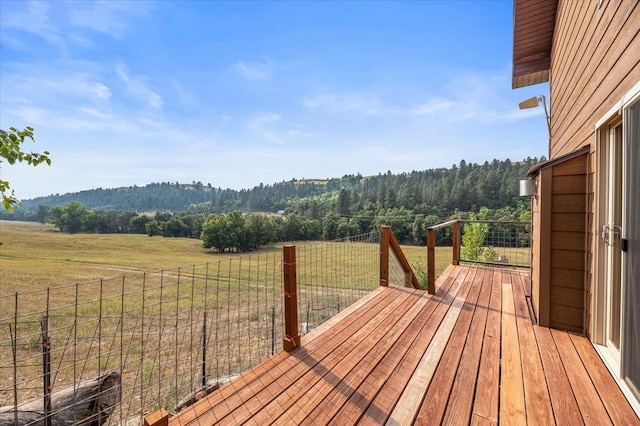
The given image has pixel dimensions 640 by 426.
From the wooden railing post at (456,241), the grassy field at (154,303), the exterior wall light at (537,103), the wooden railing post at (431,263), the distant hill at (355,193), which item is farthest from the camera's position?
the distant hill at (355,193)

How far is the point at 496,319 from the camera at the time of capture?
3.07m

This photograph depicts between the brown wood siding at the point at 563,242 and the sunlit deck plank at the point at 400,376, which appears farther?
the brown wood siding at the point at 563,242

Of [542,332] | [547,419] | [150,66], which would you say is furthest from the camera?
[150,66]

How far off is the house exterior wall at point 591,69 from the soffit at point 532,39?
740 millimetres

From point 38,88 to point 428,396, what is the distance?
13371mm

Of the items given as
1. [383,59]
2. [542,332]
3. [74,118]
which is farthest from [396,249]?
[74,118]

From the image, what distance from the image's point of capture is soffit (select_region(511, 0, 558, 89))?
4.52 meters

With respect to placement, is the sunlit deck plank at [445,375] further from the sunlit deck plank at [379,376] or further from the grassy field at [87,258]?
the grassy field at [87,258]

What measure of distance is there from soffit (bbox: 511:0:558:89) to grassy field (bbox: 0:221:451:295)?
10086 millimetres

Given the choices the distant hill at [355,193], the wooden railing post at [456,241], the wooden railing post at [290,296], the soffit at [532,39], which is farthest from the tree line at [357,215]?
the wooden railing post at [290,296]

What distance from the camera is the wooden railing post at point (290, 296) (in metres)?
2.42

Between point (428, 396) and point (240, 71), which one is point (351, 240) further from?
point (240, 71)

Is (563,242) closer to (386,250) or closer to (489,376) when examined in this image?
(489,376)

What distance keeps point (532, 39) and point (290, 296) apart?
5980 millimetres
